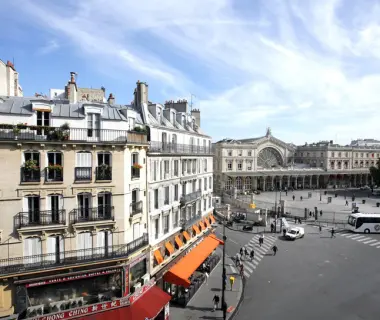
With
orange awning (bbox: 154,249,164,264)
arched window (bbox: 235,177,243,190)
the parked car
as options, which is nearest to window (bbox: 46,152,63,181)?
orange awning (bbox: 154,249,164,264)

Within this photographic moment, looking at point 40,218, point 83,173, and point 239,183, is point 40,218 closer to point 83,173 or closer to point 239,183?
point 83,173

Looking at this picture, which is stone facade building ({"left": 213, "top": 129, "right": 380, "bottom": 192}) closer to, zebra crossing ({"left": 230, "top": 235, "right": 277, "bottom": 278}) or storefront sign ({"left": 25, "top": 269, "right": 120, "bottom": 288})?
zebra crossing ({"left": 230, "top": 235, "right": 277, "bottom": 278})

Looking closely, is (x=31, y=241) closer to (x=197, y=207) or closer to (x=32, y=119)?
(x=32, y=119)

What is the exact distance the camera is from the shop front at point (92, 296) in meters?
15.9

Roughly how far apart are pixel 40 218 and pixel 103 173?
13.4 feet

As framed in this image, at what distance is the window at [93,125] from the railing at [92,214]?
4.37 metres

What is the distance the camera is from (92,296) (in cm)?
1761

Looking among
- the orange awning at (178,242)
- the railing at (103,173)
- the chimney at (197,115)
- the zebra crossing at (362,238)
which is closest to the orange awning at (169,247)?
the orange awning at (178,242)

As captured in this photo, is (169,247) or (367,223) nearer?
(169,247)

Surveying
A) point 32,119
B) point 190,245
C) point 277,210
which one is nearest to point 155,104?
point 32,119

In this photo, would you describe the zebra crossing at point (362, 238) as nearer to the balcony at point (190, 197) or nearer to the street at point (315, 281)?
the street at point (315, 281)

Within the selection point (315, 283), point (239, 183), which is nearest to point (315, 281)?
point (315, 283)

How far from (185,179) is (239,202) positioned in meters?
Result: 32.7

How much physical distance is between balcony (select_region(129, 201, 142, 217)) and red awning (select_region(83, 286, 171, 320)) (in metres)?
5.36
